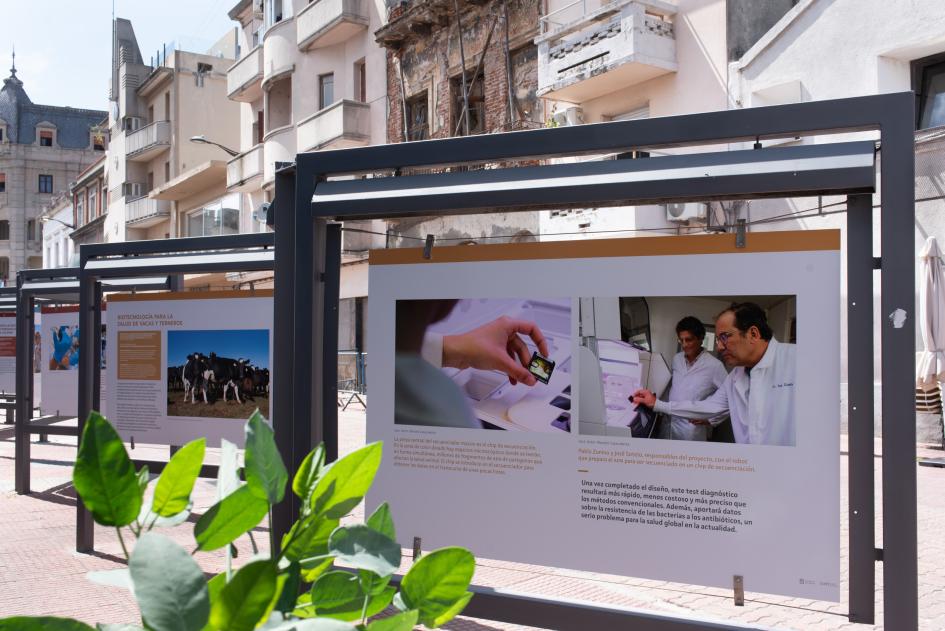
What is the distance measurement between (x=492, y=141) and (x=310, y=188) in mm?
834

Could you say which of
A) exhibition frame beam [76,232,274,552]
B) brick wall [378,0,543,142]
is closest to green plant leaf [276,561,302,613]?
exhibition frame beam [76,232,274,552]

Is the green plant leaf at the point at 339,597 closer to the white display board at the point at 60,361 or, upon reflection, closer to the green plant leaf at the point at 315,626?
the green plant leaf at the point at 315,626

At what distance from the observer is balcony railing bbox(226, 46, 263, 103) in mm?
33781

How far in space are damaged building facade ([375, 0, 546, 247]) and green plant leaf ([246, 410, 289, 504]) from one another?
19.5 metres

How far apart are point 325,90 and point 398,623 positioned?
30713 mm

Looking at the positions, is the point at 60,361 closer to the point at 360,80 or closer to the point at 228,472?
the point at 228,472

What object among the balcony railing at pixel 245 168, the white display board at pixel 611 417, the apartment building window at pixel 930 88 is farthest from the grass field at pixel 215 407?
the balcony railing at pixel 245 168

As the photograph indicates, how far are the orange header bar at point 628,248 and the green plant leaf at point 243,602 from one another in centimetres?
263

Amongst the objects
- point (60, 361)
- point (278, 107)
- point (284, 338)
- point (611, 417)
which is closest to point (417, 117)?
point (278, 107)

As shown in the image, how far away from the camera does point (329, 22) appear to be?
1121 inches

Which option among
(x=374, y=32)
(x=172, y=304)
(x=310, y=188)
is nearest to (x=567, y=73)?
(x=374, y=32)

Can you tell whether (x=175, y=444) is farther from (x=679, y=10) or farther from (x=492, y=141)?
(x=679, y=10)

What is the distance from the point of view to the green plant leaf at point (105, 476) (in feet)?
2.86

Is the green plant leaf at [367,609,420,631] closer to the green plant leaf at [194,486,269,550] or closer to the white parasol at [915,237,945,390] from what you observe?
the green plant leaf at [194,486,269,550]
